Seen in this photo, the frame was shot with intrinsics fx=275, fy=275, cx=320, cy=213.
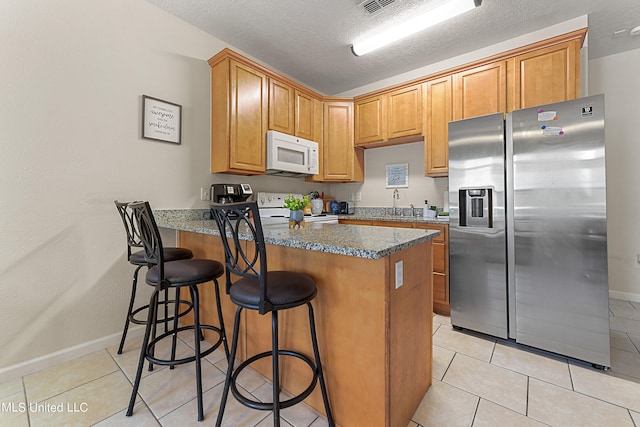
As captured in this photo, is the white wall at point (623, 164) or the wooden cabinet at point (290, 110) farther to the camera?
the wooden cabinet at point (290, 110)

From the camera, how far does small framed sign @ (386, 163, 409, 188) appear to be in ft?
11.7

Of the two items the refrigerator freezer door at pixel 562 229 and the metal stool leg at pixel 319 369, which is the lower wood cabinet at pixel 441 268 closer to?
the refrigerator freezer door at pixel 562 229

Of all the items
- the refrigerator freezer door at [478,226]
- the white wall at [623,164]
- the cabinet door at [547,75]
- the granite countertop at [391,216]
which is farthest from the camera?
the white wall at [623,164]

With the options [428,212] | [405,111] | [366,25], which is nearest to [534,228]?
[428,212]

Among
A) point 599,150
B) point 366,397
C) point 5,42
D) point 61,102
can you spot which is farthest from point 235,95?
point 599,150

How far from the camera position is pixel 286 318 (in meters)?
1.52

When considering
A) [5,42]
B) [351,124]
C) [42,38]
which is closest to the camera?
[5,42]

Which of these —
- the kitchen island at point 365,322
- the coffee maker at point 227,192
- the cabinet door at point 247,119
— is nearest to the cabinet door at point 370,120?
the cabinet door at point 247,119

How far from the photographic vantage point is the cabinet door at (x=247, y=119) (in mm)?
2574

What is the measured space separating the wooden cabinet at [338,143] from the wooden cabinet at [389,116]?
0.40 feet

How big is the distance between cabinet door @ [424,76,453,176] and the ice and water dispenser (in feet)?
2.41

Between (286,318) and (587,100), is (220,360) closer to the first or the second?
(286,318)

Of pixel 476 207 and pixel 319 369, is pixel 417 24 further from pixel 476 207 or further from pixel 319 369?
A: pixel 319 369

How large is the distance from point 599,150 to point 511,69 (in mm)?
1268
